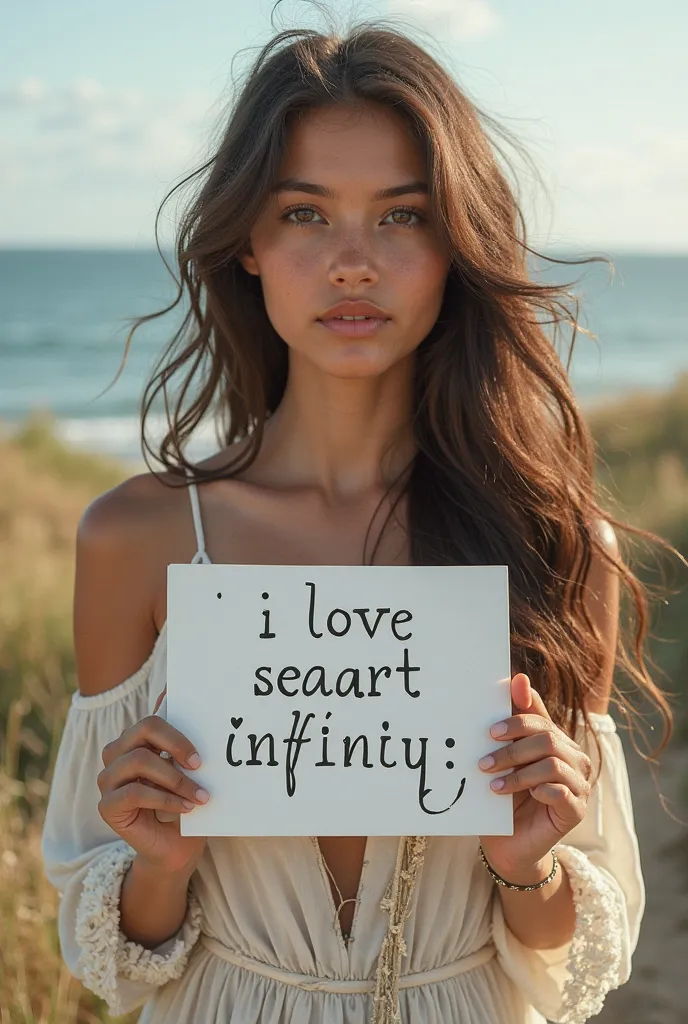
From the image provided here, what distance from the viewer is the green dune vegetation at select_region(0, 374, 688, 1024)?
10.2ft

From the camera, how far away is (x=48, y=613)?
623 cm

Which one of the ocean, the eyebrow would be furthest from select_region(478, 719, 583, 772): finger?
the ocean

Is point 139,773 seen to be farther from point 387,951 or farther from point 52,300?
point 52,300

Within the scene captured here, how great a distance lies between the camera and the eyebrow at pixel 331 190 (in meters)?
1.87

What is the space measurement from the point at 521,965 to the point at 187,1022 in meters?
0.55

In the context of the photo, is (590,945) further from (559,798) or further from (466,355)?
(466,355)

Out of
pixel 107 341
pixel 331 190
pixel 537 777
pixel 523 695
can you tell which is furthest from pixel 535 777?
pixel 107 341

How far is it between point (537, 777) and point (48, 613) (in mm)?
5005

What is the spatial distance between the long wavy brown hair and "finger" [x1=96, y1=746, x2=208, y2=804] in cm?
61

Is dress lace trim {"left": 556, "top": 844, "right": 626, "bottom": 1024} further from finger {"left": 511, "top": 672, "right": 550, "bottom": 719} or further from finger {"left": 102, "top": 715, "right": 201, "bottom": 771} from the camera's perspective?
finger {"left": 102, "top": 715, "right": 201, "bottom": 771}

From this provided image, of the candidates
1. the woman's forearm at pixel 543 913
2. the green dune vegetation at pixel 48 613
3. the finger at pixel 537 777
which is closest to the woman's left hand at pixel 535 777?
the finger at pixel 537 777

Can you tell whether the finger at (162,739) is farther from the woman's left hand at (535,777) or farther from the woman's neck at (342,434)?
the woman's neck at (342,434)

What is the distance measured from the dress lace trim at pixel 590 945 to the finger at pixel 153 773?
0.68 metres

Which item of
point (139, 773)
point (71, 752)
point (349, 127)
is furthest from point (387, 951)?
point (349, 127)
